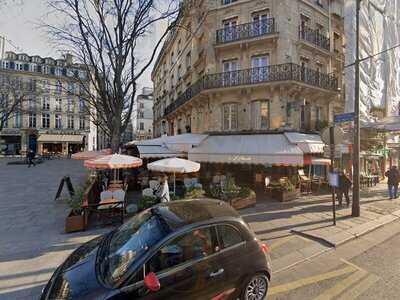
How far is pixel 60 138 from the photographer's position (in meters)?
44.8

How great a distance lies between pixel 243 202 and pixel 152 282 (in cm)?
719

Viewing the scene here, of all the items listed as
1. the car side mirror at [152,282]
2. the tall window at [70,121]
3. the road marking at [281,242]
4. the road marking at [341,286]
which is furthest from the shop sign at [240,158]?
the tall window at [70,121]

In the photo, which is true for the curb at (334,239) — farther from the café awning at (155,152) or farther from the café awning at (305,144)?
the café awning at (155,152)

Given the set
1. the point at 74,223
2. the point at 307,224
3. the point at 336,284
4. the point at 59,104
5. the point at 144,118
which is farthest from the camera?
the point at 144,118

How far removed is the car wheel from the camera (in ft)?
11.7

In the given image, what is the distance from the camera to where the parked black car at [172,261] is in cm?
277

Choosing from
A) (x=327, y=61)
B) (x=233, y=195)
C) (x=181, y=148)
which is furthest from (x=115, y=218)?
(x=327, y=61)

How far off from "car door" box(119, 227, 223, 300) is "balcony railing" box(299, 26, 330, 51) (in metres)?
14.2

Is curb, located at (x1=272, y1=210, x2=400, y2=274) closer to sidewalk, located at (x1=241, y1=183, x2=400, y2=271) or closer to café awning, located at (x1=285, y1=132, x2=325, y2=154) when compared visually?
sidewalk, located at (x1=241, y1=183, x2=400, y2=271)

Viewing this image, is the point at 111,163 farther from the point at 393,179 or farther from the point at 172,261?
the point at 393,179

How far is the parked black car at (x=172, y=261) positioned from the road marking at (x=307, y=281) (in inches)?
18.7

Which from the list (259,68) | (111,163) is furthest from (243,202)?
(259,68)

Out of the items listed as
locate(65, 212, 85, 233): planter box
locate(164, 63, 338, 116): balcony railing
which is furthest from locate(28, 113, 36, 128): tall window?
locate(65, 212, 85, 233): planter box

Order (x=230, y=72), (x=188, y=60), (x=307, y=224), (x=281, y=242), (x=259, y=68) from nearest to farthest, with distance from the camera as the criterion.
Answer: (x=281, y=242)
(x=307, y=224)
(x=259, y=68)
(x=230, y=72)
(x=188, y=60)
